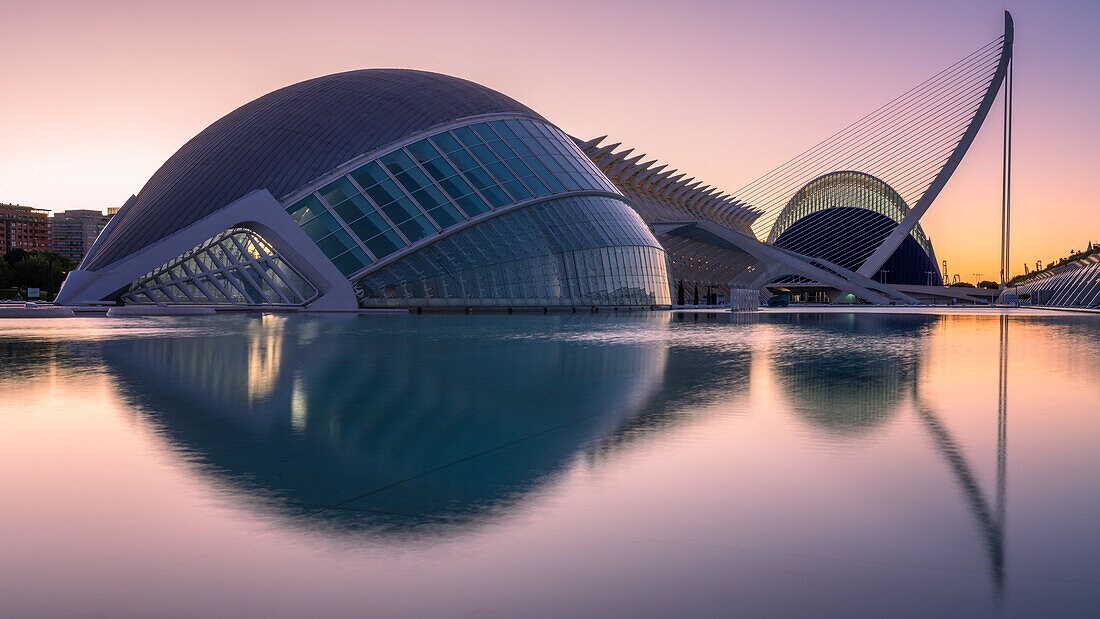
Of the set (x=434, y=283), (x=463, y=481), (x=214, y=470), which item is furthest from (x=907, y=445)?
(x=434, y=283)

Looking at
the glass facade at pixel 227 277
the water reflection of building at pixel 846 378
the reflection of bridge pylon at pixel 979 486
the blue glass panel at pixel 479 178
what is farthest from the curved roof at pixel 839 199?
the reflection of bridge pylon at pixel 979 486

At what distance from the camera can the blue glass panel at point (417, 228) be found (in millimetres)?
43219

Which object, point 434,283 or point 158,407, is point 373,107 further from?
point 158,407

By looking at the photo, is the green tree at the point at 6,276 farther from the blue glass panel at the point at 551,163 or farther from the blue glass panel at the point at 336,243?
the blue glass panel at the point at 551,163

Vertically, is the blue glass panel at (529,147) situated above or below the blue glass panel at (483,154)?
above

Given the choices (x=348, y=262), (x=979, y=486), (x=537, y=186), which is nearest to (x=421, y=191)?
(x=348, y=262)

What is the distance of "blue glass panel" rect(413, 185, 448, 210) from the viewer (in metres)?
44.1

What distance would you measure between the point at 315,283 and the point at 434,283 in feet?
19.0

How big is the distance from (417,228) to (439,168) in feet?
13.4

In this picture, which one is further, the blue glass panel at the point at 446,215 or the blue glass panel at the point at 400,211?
the blue glass panel at the point at 446,215

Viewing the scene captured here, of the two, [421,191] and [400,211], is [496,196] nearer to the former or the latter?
[421,191]

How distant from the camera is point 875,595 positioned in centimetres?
349

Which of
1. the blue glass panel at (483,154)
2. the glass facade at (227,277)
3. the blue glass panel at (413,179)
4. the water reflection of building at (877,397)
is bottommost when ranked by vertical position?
the water reflection of building at (877,397)

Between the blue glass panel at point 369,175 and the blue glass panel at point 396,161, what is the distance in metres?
0.45
